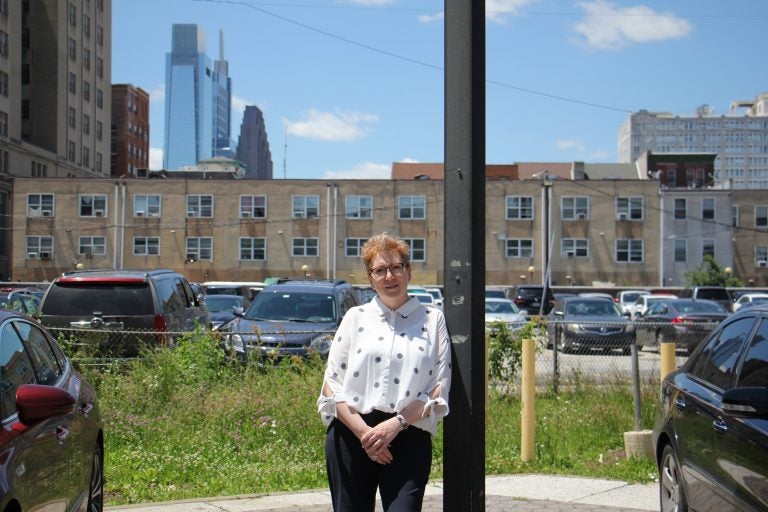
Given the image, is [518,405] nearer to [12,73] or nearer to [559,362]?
[559,362]

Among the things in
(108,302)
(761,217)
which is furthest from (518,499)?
(761,217)

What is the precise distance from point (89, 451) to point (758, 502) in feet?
13.0

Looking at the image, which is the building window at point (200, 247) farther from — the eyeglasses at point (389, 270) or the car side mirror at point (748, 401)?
the car side mirror at point (748, 401)

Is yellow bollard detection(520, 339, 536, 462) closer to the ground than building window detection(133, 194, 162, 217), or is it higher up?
closer to the ground

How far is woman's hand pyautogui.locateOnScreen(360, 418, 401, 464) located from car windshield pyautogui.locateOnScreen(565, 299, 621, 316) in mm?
21492

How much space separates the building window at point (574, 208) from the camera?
66.2 metres

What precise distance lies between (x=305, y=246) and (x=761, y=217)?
36.7 m

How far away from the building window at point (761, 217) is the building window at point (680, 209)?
6.15 m

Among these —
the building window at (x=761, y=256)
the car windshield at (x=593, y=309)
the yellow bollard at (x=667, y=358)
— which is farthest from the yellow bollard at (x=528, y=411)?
the building window at (x=761, y=256)

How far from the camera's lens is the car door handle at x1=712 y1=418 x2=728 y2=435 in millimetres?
4645

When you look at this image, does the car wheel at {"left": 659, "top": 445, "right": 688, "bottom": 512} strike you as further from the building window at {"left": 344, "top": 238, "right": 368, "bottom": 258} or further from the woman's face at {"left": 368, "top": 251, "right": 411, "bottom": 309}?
the building window at {"left": 344, "top": 238, "right": 368, "bottom": 258}

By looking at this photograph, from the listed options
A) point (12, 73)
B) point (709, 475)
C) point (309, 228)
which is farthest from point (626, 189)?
point (709, 475)

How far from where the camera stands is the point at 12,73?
74.8 metres

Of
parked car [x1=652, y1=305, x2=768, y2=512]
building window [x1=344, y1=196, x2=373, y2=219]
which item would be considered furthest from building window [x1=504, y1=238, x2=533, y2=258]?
parked car [x1=652, y1=305, x2=768, y2=512]
